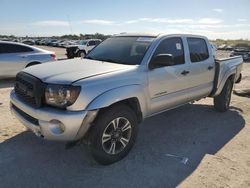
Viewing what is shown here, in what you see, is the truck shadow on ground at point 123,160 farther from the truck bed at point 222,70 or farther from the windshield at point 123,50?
the windshield at point 123,50

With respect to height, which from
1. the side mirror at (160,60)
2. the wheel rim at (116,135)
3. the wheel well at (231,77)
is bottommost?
the wheel rim at (116,135)

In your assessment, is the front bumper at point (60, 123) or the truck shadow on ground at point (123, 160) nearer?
the front bumper at point (60, 123)

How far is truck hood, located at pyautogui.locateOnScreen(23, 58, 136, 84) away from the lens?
357 cm

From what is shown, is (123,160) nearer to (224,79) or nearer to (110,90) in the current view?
(110,90)

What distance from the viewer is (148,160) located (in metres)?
4.07

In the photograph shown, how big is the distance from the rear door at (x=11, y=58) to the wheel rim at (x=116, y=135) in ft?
22.8

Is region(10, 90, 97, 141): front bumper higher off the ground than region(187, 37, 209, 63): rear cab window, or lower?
lower

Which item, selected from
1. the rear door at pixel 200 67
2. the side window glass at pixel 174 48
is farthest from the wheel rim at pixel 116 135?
the rear door at pixel 200 67

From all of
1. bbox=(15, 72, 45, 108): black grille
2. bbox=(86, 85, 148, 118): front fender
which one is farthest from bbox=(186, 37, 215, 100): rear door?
bbox=(15, 72, 45, 108): black grille

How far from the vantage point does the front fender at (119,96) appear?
11.4ft

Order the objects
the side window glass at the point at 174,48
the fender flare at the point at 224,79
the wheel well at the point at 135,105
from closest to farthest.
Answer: the wheel well at the point at 135,105, the side window glass at the point at 174,48, the fender flare at the point at 224,79

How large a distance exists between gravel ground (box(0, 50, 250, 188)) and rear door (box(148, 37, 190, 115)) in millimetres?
634

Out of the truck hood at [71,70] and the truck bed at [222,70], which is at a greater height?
the truck hood at [71,70]

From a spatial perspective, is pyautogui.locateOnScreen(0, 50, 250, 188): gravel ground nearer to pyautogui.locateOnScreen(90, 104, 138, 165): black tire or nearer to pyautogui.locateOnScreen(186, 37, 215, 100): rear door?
pyautogui.locateOnScreen(90, 104, 138, 165): black tire
